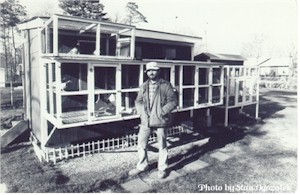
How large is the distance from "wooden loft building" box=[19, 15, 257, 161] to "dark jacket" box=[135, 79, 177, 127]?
1417mm

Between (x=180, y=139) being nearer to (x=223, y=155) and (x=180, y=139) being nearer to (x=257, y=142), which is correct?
(x=223, y=155)

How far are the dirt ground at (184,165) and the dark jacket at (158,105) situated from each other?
1298 millimetres

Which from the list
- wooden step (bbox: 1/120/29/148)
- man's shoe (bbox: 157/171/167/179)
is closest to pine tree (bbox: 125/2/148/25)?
wooden step (bbox: 1/120/29/148)

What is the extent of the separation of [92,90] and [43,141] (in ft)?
7.91

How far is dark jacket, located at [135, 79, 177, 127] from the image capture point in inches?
195

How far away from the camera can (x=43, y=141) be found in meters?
6.95

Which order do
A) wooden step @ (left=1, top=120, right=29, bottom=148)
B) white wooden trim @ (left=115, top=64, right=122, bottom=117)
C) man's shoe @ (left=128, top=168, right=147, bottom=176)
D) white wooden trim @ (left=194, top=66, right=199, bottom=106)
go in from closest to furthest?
1. man's shoe @ (left=128, top=168, right=147, bottom=176)
2. white wooden trim @ (left=115, top=64, right=122, bottom=117)
3. wooden step @ (left=1, top=120, right=29, bottom=148)
4. white wooden trim @ (left=194, top=66, right=199, bottom=106)

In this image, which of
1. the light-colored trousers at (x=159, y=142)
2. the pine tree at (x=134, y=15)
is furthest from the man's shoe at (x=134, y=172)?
the pine tree at (x=134, y=15)

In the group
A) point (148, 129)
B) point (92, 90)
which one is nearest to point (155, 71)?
point (148, 129)

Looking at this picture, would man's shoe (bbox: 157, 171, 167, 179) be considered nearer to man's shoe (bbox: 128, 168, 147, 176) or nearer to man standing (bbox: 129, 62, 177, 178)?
man standing (bbox: 129, 62, 177, 178)

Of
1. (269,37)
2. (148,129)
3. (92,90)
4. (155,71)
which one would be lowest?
(148,129)

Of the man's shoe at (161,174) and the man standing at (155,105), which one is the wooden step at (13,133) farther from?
the man's shoe at (161,174)

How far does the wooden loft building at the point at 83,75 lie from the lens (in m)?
5.97

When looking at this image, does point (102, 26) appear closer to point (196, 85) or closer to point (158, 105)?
point (158, 105)
